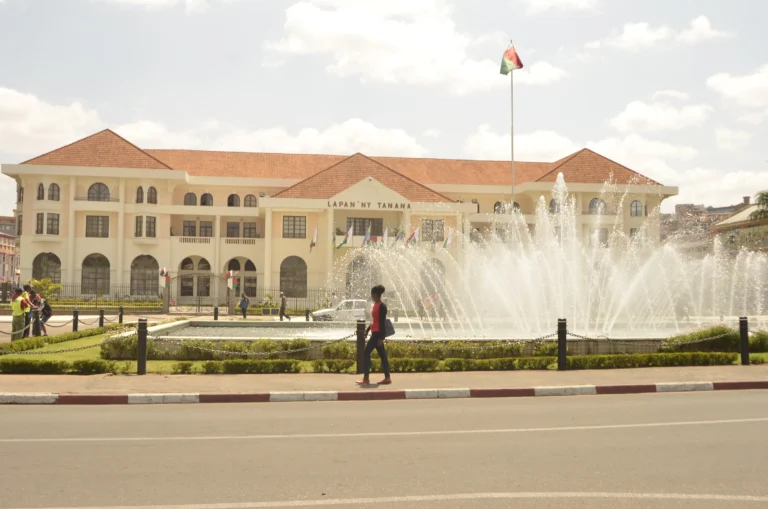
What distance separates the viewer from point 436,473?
625cm

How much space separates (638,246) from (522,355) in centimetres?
3727

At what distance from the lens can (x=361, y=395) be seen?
11.7 meters

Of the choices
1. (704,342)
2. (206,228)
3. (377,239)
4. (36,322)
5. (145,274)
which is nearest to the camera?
(704,342)

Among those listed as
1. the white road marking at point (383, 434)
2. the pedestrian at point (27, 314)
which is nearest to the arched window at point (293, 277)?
the pedestrian at point (27, 314)

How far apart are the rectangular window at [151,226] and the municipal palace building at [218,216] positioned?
91 mm

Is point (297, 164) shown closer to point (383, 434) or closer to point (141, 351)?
point (141, 351)

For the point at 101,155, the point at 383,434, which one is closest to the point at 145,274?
the point at 101,155

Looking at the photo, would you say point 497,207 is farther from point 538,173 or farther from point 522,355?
point 522,355

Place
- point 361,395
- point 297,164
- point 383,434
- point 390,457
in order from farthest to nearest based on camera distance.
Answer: point 297,164
point 361,395
point 383,434
point 390,457

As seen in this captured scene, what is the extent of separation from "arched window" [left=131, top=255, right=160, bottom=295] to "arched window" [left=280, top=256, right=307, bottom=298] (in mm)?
9650

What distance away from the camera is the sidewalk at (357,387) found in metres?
11.5

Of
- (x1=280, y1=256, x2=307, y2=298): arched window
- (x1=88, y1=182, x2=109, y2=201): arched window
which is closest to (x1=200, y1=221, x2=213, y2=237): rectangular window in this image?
(x1=88, y1=182, x2=109, y2=201): arched window

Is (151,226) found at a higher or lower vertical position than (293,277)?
higher

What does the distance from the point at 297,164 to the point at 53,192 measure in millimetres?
18749
